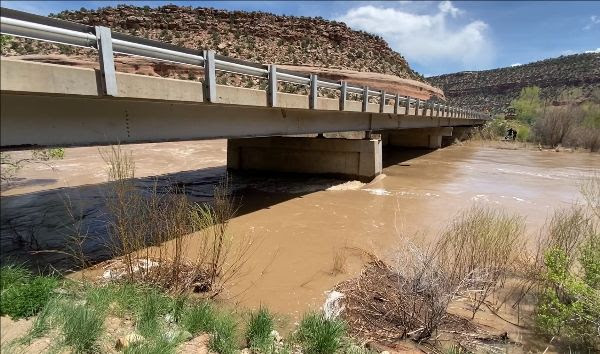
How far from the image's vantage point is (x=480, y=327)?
16.8 ft

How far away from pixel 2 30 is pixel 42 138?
1.61 metres

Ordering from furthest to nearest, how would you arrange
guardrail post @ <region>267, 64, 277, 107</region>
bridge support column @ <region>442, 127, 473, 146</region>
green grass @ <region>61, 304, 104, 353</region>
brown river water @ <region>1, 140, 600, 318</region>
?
bridge support column @ <region>442, 127, 473, 146</region> < guardrail post @ <region>267, 64, 277, 107</region> < brown river water @ <region>1, 140, 600, 318</region> < green grass @ <region>61, 304, 104, 353</region>

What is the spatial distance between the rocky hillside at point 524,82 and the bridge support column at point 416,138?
33.1 meters

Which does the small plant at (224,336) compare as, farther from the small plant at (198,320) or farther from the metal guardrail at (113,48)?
the metal guardrail at (113,48)

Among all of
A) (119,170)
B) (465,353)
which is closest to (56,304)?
(119,170)

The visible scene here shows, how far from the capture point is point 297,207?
1225 centimetres

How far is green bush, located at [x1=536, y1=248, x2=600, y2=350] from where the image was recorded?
446cm

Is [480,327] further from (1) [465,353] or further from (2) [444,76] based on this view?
(2) [444,76]

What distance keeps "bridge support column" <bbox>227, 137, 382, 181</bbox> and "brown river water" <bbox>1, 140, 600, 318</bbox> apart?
63 centimetres

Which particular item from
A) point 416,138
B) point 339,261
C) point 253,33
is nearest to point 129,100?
point 339,261

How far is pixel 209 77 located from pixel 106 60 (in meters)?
2.36

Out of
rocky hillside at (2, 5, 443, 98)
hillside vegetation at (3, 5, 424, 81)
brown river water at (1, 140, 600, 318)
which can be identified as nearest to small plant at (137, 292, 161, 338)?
brown river water at (1, 140, 600, 318)

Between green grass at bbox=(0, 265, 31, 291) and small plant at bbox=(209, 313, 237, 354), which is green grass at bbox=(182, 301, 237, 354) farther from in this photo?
green grass at bbox=(0, 265, 31, 291)

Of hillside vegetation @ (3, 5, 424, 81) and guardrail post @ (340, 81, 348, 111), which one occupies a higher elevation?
hillside vegetation @ (3, 5, 424, 81)
